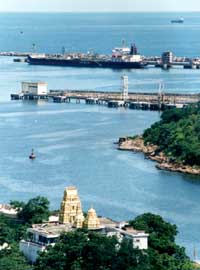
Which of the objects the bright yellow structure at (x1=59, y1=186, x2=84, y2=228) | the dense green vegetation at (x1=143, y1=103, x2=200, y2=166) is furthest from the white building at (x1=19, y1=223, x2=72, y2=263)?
the dense green vegetation at (x1=143, y1=103, x2=200, y2=166)

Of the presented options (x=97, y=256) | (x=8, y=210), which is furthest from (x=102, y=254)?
(x=8, y=210)

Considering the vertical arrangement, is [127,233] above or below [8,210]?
above

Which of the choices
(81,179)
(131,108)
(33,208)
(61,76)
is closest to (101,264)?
(33,208)

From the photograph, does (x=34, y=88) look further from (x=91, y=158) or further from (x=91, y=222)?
Answer: (x=91, y=222)

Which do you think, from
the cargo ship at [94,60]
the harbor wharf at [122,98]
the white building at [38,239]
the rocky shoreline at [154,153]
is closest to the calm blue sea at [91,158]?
the rocky shoreline at [154,153]

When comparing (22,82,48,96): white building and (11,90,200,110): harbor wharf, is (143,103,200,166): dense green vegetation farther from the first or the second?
(22,82,48,96): white building

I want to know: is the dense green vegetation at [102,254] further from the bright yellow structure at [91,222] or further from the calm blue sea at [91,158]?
the calm blue sea at [91,158]

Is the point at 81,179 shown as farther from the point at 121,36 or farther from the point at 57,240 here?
the point at 121,36
